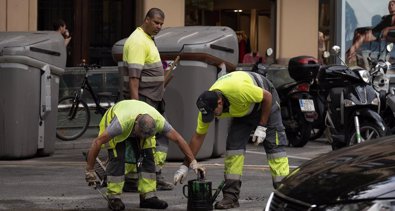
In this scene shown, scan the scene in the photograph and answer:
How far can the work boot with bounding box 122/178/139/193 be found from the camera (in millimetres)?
9133

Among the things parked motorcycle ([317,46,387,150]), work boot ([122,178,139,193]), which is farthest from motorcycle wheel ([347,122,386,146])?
work boot ([122,178,139,193])

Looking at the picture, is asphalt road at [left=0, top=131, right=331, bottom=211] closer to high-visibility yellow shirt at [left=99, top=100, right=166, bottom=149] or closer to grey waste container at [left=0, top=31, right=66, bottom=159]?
grey waste container at [left=0, top=31, right=66, bottom=159]

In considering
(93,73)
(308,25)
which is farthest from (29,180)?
(308,25)

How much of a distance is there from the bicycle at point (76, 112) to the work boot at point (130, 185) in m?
4.97

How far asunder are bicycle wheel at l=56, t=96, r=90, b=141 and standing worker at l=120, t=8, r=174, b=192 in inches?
179

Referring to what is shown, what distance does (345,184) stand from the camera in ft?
16.8

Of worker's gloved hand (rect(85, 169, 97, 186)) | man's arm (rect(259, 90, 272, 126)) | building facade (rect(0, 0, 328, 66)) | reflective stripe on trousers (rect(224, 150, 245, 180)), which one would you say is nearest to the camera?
worker's gloved hand (rect(85, 169, 97, 186))

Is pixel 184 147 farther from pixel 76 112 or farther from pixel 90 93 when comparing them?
pixel 90 93

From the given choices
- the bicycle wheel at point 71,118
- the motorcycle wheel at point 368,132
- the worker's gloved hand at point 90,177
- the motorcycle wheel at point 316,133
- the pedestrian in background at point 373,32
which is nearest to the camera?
the worker's gloved hand at point 90,177

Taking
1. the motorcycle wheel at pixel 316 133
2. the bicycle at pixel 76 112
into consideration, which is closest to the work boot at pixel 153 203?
the bicycle at pixel 76 112

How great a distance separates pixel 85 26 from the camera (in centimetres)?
1703

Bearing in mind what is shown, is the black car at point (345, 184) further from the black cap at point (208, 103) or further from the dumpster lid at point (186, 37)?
the dumpster lid at point (186, 37)

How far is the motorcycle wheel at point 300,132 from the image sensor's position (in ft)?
44.4

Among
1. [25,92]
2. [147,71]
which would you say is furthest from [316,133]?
[147,71]
